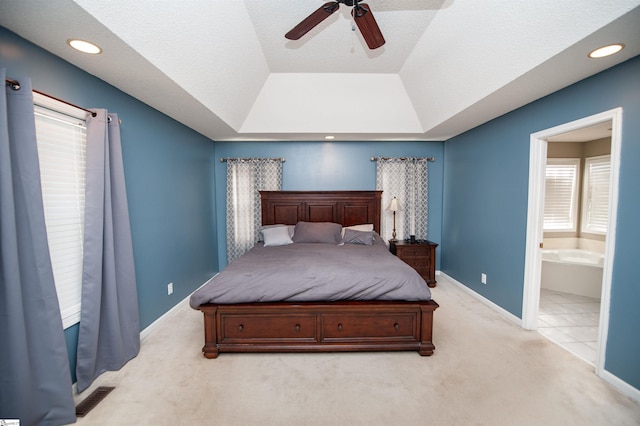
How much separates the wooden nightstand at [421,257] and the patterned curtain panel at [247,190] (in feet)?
7.40

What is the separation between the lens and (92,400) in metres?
1.86

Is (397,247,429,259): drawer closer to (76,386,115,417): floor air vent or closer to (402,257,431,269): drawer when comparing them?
(402,257,431,269): drawer

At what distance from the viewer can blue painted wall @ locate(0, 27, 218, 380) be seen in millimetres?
1793

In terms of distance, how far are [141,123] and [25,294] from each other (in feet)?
5.84

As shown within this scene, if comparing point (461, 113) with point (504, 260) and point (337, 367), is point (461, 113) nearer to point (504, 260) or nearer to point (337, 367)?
point (504, 260)

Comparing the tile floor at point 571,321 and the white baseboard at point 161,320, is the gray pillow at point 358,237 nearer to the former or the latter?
the tile floor at point 571,321

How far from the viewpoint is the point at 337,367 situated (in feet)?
7.29

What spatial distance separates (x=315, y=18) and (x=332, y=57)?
145cm

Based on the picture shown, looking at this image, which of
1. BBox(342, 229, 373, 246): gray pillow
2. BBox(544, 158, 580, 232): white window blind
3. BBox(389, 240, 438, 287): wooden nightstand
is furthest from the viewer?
BBox(544, 158, 580, 232): white window blind

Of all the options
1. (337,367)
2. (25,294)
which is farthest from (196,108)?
(337,367)

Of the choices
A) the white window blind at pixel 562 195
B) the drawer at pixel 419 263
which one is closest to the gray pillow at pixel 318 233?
the drawer at pixel 419 263

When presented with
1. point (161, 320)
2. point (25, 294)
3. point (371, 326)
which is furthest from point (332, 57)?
point (161, 320)

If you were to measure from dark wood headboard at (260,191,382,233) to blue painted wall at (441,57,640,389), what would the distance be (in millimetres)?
1320

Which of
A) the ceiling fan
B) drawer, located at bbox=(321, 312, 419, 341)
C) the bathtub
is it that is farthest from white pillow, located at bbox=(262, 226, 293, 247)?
the bathtub
